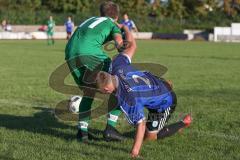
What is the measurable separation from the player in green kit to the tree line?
54.1 metres

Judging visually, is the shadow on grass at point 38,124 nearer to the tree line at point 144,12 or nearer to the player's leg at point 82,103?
the player's leg at point 82,103

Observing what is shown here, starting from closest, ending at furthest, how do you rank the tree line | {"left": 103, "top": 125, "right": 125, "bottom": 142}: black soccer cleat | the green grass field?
the green grass field, {"left": 103, "top": 125, "right": 125, "bottom": 142}: black soccer cleat, the tree line

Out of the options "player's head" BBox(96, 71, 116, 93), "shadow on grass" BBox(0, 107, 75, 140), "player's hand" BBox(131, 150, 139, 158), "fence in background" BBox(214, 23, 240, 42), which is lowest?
"fence in background" BBox(214, 23, 240, 42)

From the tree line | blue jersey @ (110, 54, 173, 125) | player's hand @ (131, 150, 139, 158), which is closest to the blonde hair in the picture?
blue jersey @ (110, 54, 173, 125)

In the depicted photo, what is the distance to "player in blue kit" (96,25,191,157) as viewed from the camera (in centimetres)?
602

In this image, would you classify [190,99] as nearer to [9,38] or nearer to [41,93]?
[41,93]

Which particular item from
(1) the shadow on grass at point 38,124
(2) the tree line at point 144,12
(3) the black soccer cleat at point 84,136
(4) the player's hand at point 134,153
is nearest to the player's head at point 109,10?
(3) the black soccer cleat at point 84,136

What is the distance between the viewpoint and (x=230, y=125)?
812 cm

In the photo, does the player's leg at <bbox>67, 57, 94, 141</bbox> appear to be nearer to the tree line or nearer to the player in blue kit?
the player in blue kit

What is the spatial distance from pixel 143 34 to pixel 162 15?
1428 centimetres

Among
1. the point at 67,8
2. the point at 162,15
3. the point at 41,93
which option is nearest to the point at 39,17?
the point at 67,8

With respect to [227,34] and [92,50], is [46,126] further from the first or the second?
[227,34]

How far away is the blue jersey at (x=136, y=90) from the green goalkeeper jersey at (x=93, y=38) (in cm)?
68

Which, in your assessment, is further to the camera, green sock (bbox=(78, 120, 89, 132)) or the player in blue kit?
green sock (bbox=(78, 120, 89, 132))
